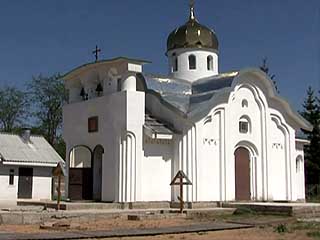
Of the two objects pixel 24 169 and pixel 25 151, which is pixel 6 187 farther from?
pixel 25 151

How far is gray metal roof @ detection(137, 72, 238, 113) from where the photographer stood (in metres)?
25.5

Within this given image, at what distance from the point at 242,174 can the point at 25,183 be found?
17457mm

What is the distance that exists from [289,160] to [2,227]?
15.9 meters

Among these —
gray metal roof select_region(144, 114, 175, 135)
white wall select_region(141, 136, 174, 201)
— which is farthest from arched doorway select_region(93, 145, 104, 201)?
gray metal roof select_region(144, 114, 175, 135)

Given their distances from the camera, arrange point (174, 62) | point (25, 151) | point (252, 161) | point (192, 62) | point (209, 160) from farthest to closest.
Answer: point (25, 151) → point (174, 62) → point (192, 62) → point (252, 161) → point (209, 160)

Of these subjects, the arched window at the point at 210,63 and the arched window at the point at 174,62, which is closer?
the arched window at the point at 210,63

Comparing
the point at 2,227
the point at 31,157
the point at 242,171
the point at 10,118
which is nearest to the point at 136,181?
the point at 242,171

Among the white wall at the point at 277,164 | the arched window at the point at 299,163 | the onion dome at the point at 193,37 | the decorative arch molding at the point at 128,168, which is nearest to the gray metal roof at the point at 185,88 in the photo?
the onion dome at the point at 193,37

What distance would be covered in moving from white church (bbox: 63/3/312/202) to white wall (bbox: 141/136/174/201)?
4 centimetres

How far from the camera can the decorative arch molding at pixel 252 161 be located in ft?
86.8

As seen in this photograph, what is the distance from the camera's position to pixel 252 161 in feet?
87.6

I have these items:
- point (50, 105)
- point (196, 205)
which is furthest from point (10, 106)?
point (196, 205)

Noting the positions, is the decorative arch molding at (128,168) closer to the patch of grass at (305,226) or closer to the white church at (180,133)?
the white church at (180,133)

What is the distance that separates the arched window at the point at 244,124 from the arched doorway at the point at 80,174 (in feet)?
23.9
